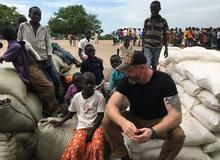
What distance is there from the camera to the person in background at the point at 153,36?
6066 millimetres

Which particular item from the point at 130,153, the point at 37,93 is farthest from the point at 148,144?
the point at 37,93

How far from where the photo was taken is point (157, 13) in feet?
19.7

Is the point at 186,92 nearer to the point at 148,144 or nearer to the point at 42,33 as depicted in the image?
the point at 148,144

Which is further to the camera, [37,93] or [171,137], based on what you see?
[37,93]

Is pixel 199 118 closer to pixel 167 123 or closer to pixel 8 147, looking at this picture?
pixel 167 123

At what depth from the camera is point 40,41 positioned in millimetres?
5434

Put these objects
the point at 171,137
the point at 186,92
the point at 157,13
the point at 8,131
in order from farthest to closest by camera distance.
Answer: the point at 157,13
the point at 186,92
the point at 8,131
the point at 171,137

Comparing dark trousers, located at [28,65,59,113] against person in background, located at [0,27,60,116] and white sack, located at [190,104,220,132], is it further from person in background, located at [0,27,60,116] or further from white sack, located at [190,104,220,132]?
white sack, located at [190,104,220,132]

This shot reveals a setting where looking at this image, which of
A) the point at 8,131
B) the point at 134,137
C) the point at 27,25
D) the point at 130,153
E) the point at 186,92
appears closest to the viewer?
the point at 134,137

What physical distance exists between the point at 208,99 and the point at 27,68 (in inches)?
79.1

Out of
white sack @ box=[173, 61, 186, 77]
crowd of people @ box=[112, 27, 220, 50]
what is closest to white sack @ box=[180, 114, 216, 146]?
white sack @ box=[173, 61, 186, 77]

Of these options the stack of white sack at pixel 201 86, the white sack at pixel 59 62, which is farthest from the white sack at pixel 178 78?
the white sack at pixel 59 62

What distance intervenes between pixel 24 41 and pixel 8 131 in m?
1.19

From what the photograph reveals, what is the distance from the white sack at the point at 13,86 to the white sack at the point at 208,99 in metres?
1.80
